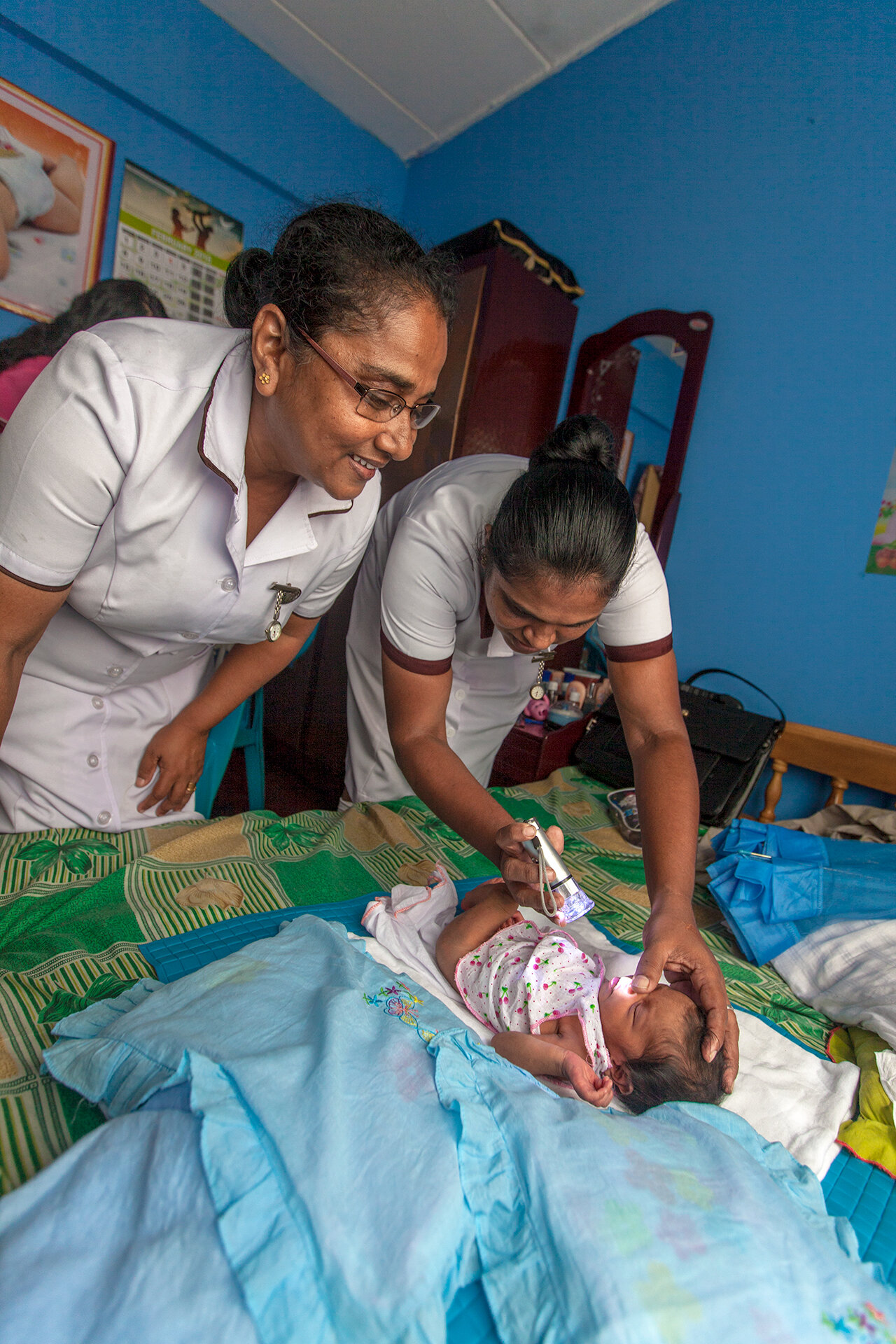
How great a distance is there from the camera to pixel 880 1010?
1.33m

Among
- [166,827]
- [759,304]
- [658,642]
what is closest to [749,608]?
[759,304]

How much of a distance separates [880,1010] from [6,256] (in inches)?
135

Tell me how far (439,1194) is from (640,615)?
105cm

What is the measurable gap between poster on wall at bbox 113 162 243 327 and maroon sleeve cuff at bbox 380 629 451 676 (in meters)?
2.13

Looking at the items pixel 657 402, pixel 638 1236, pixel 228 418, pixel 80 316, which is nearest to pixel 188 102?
pixel 80 316

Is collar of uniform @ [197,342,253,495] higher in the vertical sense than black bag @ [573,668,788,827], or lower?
higher

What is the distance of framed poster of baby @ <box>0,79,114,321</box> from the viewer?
2.67 m

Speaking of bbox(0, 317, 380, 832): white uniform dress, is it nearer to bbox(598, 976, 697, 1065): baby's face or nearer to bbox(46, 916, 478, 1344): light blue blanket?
bbox(46, 916, 478, 1344): light blue blanket

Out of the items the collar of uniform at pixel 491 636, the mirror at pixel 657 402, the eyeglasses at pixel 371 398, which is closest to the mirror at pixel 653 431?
the mirror at pixel 657 402

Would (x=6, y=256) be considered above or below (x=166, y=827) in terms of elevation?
above

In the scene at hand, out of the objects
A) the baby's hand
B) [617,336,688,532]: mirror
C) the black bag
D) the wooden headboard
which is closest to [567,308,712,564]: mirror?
[617,336,688,532]: mirror

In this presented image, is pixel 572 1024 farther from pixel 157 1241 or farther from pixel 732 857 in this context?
pixel 157 1241

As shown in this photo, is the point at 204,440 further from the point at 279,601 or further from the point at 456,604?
the point at 456,604

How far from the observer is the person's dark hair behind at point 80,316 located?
189 cm
